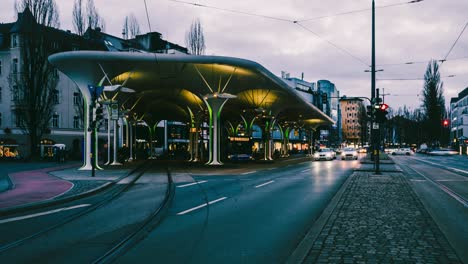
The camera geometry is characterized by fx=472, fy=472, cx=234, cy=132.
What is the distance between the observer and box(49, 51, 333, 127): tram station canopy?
31547mm

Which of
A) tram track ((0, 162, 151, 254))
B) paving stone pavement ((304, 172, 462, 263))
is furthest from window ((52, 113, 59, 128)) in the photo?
paving stone pavement ((304, 172, 462, 263))

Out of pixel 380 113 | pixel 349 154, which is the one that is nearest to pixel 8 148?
pixel 349 154

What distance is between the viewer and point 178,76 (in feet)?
126

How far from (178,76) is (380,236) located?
3187cm

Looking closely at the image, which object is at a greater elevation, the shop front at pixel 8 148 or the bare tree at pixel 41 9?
the bare tree at pixel 41 9

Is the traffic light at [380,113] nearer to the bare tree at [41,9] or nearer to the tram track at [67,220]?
the tram track at [67,220]

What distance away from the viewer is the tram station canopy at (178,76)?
31547mm

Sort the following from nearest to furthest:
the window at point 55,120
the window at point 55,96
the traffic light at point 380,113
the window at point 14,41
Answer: the traffic light at point 380,113
the window at point 55,96
the window at point 14,41
the window at point 55,120

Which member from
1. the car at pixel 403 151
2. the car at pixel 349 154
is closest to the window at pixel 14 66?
the car at pixel 349 154

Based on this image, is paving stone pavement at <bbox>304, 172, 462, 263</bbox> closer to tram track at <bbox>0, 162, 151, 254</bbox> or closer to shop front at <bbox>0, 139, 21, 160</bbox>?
tram track at <bbox>0, 162, 151, 254</bbox>

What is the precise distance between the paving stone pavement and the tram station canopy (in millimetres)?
22333

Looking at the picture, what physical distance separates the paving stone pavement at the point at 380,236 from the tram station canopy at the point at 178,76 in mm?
22333

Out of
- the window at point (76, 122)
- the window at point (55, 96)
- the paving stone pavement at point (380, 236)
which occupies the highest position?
the window at point (55, 96)

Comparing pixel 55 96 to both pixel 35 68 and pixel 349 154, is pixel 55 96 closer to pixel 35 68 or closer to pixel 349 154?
pixel 35 68
